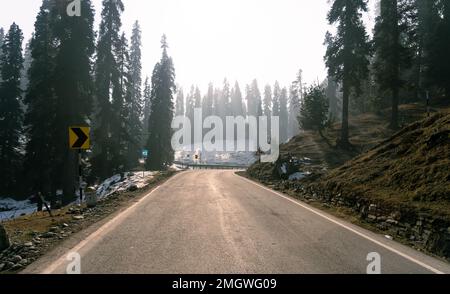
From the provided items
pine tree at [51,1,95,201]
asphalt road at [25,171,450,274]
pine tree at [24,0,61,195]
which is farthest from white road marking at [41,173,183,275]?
pine tree at [24,0,61,195]

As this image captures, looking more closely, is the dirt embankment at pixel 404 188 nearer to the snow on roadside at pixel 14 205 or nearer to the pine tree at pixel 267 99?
the snow on roadside at pixel 14 205

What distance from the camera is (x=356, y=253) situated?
7.79m

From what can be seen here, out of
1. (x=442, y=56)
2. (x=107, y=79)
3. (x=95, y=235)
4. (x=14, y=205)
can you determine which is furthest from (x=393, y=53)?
(x=14, y=205)

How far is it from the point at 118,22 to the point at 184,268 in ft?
121

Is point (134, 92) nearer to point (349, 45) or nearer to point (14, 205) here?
point (14, 205)

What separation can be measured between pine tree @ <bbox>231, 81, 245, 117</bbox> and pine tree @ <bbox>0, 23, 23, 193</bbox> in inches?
3951

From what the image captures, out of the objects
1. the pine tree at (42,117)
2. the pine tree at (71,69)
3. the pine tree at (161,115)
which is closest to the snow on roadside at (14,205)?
the pine tree at (42,117)

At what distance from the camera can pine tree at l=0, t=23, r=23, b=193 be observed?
140ft

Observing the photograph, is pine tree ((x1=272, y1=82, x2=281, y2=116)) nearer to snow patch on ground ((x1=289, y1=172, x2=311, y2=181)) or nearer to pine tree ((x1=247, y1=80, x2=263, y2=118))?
pine tree ((x1=247, y1=80, x2=263, y2=118))

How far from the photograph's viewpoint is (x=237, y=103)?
478 ft

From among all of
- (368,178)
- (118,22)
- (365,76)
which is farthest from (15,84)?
(368,178)

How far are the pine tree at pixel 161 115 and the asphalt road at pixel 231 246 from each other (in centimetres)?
4031

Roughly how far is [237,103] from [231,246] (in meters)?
139
